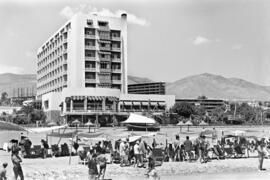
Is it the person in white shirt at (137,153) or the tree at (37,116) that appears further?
the tree at (37,116)

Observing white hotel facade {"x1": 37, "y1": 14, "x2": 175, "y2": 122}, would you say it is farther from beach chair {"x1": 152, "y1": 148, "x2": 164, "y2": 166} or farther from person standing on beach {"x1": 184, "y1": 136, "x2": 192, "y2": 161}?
beach chair {"x1": 152, "y1": 148, "x2": 164, "y2": 166}

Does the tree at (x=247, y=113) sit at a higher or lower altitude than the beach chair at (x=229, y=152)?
higher

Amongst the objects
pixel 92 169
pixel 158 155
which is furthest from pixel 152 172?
pixel 158 155

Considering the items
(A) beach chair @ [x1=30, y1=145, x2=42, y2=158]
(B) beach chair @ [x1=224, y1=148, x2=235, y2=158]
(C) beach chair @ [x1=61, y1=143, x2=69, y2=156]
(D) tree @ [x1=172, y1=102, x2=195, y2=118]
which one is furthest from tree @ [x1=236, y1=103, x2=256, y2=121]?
(A) beach chair @ [x1=30, y1=145, x2=42, y2=158]

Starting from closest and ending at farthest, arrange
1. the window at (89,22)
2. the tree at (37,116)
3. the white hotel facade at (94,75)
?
the white hotel facade at (94,75) < the tree at (37,116) < the window at (89,22)

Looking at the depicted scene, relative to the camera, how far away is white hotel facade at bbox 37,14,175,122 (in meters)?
76.9

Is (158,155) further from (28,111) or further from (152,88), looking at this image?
(152,88)

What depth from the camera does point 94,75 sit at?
8425 cm

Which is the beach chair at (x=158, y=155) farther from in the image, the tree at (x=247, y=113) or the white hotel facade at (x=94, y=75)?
the tree at (x=247, y=113)

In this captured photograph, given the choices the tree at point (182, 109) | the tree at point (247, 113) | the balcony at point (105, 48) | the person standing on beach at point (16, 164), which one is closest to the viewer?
the person standing on beach at point (16, 164)

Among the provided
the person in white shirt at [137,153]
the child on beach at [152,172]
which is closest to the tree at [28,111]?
the person in white shirt at [137,153]

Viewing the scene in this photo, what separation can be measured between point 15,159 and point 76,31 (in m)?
69.6

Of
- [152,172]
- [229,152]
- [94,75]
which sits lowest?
[152,172]

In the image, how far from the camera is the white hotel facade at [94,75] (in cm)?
7694
